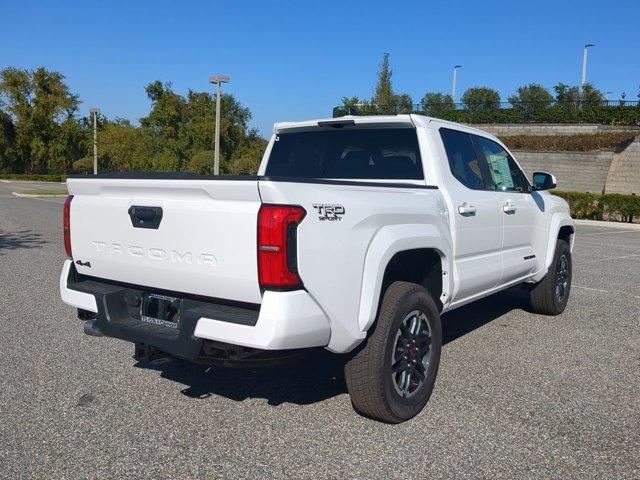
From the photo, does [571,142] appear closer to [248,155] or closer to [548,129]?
[548,129]

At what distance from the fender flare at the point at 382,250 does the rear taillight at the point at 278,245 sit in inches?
21.1

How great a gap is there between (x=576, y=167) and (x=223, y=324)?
30868 millimetres

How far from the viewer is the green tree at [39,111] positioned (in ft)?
190

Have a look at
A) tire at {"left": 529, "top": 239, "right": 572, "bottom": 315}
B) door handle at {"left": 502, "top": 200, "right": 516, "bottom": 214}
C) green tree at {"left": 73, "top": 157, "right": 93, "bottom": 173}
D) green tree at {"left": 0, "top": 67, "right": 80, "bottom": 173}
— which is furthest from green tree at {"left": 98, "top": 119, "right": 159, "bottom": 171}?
door handle at {"left": 502, "top": 200, "right": 516, "bottom": 214}

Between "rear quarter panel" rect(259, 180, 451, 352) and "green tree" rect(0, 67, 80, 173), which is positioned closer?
"rear quarter panel" rect(259, 180, 451, 352)

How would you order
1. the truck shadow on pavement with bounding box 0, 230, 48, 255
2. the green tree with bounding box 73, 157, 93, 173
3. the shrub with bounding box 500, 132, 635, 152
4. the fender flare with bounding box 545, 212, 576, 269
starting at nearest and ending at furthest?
the fender flare with bounding box 545, 212, 576, 269 → the truck shadow on pavement with bounding box 0, 230, 48, 255 → the shrub with bounding box 500, 132, 635, 152 → the green tree with bounding box 73, 157, 93, 173

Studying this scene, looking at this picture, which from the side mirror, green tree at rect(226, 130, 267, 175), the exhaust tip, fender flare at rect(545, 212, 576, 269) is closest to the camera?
the exhaust tip

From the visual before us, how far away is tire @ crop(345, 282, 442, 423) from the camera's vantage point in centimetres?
353

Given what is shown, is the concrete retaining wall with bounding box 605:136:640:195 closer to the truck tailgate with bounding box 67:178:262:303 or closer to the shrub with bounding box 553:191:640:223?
the shrub with bounding box 553:191:640:223

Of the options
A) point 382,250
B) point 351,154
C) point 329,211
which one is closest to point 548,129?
point 351,154

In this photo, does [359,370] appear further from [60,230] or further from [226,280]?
[60,230]

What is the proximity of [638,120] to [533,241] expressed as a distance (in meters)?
32.4

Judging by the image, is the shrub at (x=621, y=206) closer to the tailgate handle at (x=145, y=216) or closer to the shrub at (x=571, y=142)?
the shrub at (x=571, y=142)

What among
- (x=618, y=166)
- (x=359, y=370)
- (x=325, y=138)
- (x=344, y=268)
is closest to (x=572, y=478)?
(x=359, y=370)
